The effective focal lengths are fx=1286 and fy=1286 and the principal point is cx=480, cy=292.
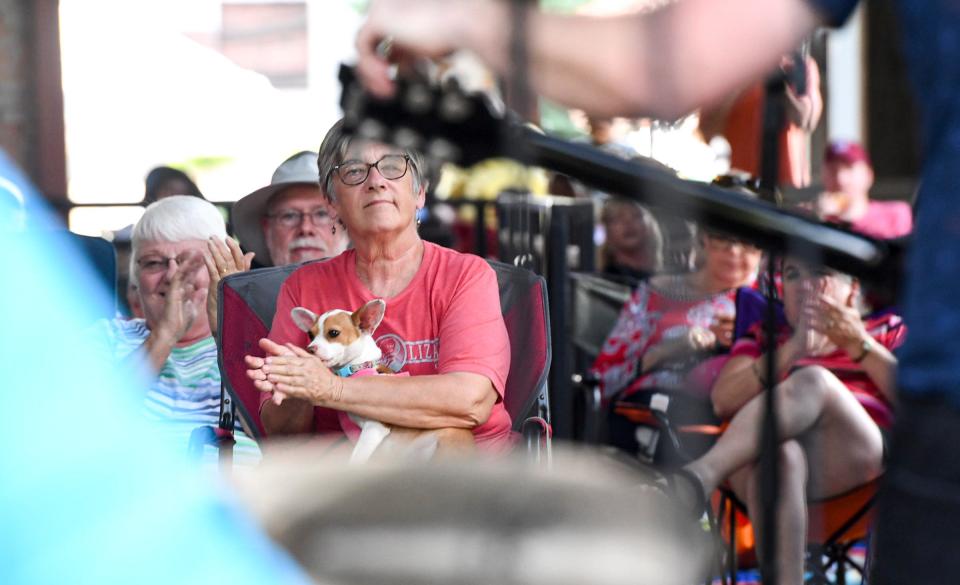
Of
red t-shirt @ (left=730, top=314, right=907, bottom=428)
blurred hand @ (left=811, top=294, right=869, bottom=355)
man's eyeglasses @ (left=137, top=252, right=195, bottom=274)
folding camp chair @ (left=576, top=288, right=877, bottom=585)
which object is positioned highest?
man's eyeglasses @ (left=137, top=252, right=195, bottom=274)

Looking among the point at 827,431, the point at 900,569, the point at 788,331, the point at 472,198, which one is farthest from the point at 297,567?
the point at 472,198

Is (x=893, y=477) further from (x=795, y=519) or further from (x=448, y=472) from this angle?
(x=795, y=519)

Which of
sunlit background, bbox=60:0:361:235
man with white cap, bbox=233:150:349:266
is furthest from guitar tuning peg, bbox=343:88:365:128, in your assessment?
sunlit background, bbox=60:0:361:235

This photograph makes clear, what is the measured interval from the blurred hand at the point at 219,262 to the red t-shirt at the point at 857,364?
1.32 meters

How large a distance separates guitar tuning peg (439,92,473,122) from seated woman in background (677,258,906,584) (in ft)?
7.33

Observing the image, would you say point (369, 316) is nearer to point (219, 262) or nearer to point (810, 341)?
point (219, 262)

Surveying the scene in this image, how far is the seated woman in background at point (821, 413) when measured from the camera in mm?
3195

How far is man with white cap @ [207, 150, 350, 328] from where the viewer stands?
→ 9.72 feet

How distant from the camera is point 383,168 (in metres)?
2.55

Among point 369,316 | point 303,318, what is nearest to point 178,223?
point 303,318

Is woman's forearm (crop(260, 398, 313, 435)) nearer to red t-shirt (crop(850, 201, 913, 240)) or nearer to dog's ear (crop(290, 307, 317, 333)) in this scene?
dog's ear (crop(290, 307, 317, 333))

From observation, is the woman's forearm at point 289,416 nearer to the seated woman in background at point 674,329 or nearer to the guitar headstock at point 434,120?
the seated woman in background at point 674,329

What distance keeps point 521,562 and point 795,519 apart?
246 centimetres

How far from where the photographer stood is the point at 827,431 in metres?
3.31
